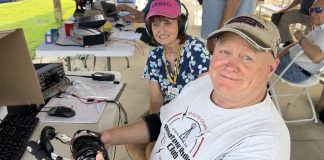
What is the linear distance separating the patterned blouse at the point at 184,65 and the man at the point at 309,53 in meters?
1.12

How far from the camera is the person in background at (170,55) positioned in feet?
5.10

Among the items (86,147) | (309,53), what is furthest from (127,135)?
(309,53)

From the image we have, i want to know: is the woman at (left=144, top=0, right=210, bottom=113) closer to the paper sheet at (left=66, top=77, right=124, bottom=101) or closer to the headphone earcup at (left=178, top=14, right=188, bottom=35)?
the headphone earcup at (left=178, top=14, right=188, bottom=35)

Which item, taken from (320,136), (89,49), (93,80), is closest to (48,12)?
(89,49)

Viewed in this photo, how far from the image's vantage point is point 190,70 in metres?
1.56

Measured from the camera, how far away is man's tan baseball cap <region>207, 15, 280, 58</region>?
A: 90cm

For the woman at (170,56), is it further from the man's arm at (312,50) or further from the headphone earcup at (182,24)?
the man's arm at (312,50)

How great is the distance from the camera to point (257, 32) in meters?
0.91

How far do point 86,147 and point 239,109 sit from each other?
49 cm

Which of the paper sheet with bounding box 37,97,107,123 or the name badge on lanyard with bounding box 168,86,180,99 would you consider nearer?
the paper sheet with bounding box 37,97,107,123

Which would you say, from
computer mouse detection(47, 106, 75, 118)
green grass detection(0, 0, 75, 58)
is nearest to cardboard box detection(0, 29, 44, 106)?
computer mouse detection(47, 106, 75, 118)

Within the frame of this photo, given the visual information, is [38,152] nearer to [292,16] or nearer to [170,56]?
Answer: [170,56]

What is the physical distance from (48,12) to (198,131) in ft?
18.8

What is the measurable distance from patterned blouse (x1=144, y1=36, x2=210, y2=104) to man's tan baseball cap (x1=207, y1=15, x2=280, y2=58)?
1.87 ft
